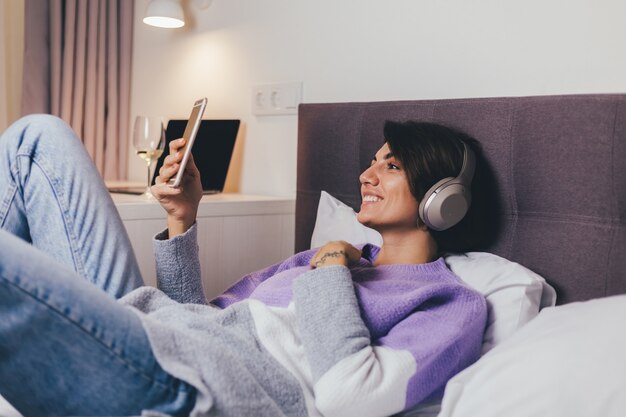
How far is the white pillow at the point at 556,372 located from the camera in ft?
2.60

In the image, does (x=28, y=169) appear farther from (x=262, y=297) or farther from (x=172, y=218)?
(x=262, y=297)

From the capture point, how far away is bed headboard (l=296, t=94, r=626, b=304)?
105 cm

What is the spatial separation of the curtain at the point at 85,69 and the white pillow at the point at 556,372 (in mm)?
1986

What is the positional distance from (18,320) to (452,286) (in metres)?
0.65

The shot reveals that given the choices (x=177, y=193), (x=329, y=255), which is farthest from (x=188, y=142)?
(x=329, y=255)

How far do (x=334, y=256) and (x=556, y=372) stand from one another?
431mm

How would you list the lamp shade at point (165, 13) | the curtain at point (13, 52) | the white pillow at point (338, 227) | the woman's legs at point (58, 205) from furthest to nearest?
1. the curtain at point (13, 52)
2. the lamp shade at point (165, 13)
3. the white pillow at point (338, 227)
4. the woman's legs at point (58, 205)

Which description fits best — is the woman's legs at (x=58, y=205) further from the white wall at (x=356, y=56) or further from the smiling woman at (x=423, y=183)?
the white wall at (x=356, y=56)

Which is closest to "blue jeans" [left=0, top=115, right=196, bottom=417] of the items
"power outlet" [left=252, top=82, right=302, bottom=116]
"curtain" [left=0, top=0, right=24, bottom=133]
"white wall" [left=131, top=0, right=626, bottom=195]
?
"white wall" [left=131, top=0, right=626, bottom=195]

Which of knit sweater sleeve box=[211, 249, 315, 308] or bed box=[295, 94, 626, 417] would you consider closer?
bed box=[295, 94, 626, 417]

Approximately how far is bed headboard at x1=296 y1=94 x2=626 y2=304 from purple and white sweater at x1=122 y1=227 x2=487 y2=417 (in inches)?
7.0

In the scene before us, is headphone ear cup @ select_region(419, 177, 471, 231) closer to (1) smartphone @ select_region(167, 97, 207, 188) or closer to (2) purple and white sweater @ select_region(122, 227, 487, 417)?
(2) purple and white sweater @ select_region(122, 227, 487, 417)

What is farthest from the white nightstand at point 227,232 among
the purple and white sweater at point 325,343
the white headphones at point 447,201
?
the white headphones at point 447,201

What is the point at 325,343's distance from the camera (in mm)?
948
